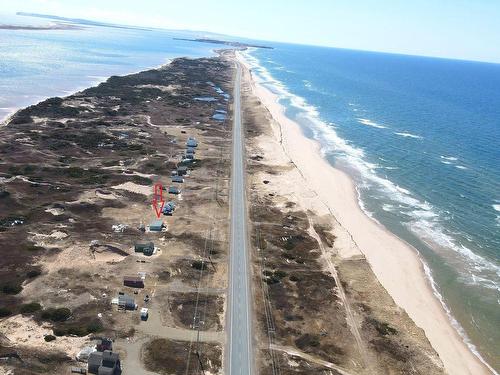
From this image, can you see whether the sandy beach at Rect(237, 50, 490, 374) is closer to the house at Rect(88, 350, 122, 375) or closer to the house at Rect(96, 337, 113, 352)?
the house at Rect(88, 350, 122, 375)

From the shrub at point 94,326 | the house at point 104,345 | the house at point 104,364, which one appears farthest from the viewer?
the shrub at point 94,326

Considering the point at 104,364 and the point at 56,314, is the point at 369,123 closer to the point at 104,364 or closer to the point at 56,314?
the point at 56,314

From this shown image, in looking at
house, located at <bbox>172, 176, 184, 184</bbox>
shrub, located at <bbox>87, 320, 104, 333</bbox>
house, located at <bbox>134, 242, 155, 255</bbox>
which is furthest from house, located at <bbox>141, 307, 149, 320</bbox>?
house, located at <bbox>172, 176, 184, 184</bbox>

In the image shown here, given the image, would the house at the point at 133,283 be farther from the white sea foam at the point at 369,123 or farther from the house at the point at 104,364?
the white sea foam at the point at 369,123

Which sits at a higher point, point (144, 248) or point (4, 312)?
point (144, 248)

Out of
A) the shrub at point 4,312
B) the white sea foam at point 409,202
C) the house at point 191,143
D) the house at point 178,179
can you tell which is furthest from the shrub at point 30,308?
the house at point 191,143

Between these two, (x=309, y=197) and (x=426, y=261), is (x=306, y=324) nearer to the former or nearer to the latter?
(x=426, y=261)

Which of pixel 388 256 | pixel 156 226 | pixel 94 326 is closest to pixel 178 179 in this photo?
pixel 156 226
